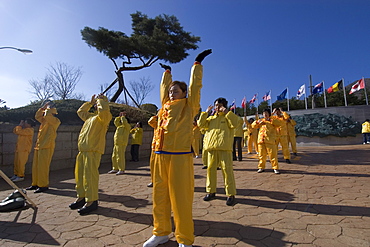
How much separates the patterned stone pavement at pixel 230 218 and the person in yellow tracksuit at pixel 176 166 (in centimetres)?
31

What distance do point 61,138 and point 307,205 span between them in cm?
834

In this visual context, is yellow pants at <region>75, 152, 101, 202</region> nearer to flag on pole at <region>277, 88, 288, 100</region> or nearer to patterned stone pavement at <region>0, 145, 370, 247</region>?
patterned stone pavement at <region>0, 145, 370, 247</region>

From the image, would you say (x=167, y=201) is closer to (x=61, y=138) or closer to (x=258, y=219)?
(x=258, y=219)

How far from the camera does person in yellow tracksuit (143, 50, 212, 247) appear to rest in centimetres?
225

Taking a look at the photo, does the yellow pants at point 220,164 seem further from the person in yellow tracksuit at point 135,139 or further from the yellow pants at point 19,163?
the person in yellow tracksuit at point 135,139

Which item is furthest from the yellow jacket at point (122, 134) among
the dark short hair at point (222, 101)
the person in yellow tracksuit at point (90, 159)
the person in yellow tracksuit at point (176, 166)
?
the person in yellow tracksuit at point (176, 166)

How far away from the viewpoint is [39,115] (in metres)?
5.32

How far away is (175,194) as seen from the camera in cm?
227

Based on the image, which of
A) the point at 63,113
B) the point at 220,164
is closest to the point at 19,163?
the point at 63,113

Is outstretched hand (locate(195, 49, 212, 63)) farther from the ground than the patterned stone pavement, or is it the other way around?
outstretched hand (locate(195, 49, 212, 63))

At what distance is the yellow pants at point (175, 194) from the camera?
7.31 ft

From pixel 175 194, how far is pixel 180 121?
29.9 inches

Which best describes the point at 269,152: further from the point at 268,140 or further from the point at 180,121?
the point at 180,121

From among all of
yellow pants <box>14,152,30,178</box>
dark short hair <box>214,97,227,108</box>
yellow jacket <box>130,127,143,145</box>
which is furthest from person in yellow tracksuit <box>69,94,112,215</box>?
yellow jacket <box>130,127,143,145</box>
